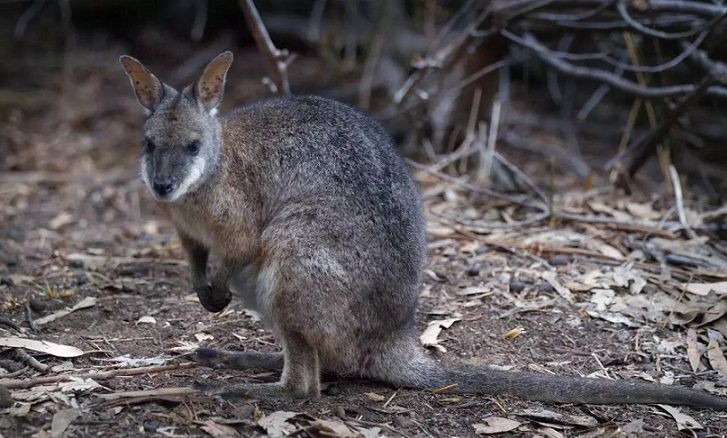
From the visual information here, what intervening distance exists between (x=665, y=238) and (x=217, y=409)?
3.33 metres

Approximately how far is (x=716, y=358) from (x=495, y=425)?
55.2 inches

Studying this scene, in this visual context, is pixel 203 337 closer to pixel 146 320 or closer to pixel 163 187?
pixel 146 320

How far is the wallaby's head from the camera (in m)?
3.75

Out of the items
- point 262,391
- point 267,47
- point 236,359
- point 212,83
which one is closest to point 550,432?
point 262,391

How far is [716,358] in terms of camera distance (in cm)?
419

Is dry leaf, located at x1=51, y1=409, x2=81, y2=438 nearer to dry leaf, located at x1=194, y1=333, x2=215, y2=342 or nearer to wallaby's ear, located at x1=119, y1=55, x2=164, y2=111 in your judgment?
dry leaf, located at x1=194, y1=333, x2=215, y2=342

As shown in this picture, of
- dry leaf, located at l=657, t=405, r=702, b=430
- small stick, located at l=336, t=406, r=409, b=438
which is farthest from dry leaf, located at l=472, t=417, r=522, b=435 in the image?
dry leaf, located at l=657, t=405, r=702, b=430

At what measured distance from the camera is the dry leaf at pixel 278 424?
132 inches

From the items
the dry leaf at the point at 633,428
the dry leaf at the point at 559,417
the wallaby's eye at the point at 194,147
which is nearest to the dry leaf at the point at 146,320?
the wallaby's eye at the point at 194,147

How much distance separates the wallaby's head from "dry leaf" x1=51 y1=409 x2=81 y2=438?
1.02 meters

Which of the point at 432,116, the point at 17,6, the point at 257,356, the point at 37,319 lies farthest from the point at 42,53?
the point at 257,356

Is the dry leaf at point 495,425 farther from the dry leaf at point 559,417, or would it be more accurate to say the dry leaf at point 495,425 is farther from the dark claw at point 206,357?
the dark claw at point 206,357

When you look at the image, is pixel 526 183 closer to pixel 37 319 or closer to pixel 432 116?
pixel 432 116

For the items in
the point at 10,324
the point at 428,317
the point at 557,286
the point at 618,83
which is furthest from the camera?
the point at 618,83
